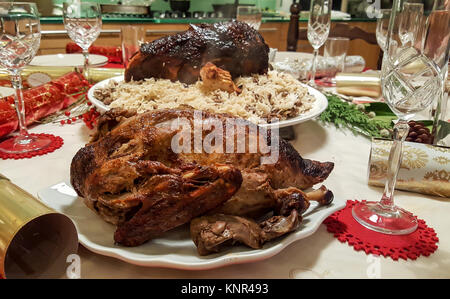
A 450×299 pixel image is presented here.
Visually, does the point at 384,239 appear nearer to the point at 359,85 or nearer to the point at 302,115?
the point at 302,115

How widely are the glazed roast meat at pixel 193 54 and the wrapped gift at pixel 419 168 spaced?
2.42 feet

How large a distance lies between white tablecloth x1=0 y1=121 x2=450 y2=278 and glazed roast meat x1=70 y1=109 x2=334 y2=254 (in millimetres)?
68

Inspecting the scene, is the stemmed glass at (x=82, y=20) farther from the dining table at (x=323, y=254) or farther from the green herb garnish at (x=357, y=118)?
the green herb garnish at (x=357, y=118)

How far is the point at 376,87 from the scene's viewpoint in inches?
72.8

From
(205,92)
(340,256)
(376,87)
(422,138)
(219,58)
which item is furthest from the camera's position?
(376,87)

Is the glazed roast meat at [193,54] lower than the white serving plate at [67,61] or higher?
higher

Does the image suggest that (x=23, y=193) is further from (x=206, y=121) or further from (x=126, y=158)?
(x=206, y=121)

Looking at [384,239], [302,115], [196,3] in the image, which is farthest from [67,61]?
[196,3]

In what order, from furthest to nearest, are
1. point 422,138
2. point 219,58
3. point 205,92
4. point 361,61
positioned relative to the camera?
point 361,61 → point 219,58 → point 205,92 → point 422,138

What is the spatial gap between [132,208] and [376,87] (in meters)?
1.54

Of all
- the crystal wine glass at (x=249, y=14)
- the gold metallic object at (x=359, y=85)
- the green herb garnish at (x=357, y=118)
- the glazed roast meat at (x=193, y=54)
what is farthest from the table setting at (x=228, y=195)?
the crystal wine glass at (x=249, y=14)

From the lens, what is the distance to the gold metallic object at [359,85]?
1859mm

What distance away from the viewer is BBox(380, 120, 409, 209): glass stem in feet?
2.69

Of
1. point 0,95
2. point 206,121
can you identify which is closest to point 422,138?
point 206,121
